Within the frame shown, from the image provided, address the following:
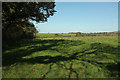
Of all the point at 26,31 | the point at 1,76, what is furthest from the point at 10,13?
the point at 1,76

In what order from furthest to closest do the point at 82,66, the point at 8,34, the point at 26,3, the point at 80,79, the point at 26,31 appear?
the point at 26,31, the point at 8,34, the point at 26,3, the point at 82,66, the point at 80,79

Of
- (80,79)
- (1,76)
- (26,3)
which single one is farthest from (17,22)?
(80,79)

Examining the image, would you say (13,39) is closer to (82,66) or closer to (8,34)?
(8,34)

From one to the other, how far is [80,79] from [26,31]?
21.1 meters

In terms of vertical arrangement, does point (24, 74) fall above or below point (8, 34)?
below

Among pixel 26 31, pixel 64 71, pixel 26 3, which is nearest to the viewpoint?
pixel 64 71

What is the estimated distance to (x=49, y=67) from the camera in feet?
27.0

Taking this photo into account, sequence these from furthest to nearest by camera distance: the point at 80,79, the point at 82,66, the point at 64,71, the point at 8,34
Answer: the point at 8,34
the point at 82,66
the point at 64,71
the point at 80,79

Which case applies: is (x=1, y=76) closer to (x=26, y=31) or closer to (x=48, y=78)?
(x=48, y=78)

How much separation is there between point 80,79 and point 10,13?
16971mm

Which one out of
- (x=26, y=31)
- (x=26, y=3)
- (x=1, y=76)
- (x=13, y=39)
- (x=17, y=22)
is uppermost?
(x=26, y=3)

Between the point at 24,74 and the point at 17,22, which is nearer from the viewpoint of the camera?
the point at 24,74

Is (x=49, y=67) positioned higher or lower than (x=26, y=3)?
lower

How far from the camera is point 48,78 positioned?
673 centimetres
